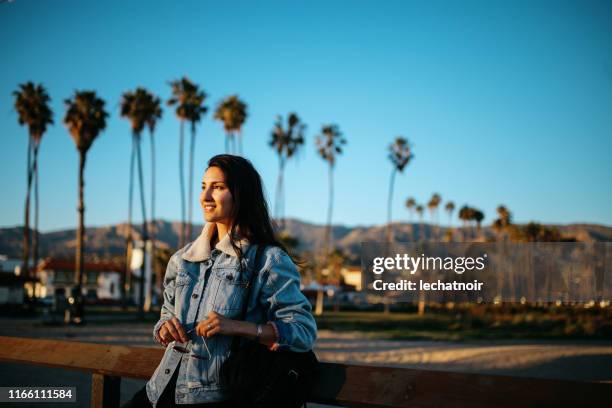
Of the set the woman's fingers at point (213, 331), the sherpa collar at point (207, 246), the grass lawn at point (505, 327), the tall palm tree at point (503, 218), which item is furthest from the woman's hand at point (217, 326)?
the tall palm tree at point (503, 218)

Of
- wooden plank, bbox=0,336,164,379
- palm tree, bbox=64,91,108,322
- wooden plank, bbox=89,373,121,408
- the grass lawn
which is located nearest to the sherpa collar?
wooden plank, bbox=0,336,164,379

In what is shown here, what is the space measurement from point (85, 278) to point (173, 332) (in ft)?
305

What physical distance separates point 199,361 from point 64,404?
709 centimetres

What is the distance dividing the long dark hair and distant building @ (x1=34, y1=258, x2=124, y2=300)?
Result: 8754cm

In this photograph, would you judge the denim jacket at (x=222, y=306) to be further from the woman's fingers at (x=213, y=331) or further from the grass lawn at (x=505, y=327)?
the grass lawn at (x=505, y=327)

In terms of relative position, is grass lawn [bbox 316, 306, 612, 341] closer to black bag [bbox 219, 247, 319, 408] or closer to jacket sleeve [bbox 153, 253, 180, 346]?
jacket sleeve [bbox 153, 253, 180, 346]

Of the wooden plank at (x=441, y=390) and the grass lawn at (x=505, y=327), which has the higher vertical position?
the wooden plank at (x=441, y=390)

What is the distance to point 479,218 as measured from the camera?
70.9m

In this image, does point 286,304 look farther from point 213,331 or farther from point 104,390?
point 104,390

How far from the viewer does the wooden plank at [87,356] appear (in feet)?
9.37

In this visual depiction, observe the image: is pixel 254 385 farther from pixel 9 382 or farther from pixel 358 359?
pixel 358 359

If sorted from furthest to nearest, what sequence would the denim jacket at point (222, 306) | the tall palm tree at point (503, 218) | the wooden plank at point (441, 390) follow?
the tall palm tree at point (503, 218), the denim jacket at point (222, 306), the wooden plank at point (441, 390)

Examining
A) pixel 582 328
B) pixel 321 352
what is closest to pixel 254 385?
pixel 321 352

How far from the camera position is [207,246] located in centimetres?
251
